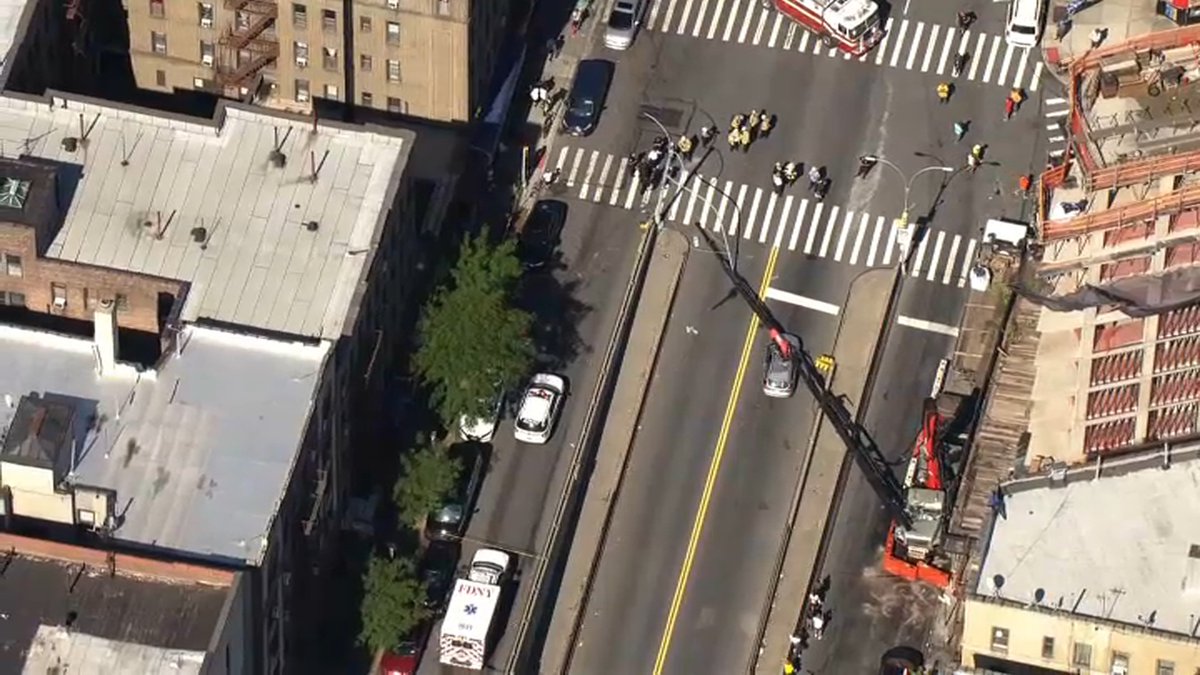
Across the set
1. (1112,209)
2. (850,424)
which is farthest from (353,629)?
(1112,209)

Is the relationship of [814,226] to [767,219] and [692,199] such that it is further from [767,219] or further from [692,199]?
[692,199]

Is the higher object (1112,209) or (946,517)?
(1112,209)

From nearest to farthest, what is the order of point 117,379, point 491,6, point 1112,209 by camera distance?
1. point 117,379
2. point 1112,209
3. point 491,6

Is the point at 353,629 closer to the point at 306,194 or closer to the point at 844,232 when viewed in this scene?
the point at 306,194

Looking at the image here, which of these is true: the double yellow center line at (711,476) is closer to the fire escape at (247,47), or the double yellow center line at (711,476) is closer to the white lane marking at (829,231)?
the white lane marking at (829,231)

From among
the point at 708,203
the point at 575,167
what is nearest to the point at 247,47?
the point at 575,167

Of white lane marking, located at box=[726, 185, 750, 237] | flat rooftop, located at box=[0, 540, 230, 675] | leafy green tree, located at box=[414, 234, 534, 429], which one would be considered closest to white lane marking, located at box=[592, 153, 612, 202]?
white lane marking, located at box=[726, 185, 750, 237]

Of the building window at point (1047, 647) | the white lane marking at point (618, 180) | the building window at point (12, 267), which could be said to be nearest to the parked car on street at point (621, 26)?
the white lane marking at point (618, 180)
